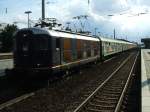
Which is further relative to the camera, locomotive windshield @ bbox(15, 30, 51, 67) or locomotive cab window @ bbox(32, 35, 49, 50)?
locomotive cab window @ bbox(32, 35, 49, 50)

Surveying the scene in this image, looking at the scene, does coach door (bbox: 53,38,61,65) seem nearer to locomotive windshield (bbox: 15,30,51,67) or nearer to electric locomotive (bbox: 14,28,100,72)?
electric locomotive (bbox: 14,28,100,72)

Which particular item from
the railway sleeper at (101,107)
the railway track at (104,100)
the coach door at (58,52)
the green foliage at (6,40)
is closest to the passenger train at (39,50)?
the coach door at (58,52)

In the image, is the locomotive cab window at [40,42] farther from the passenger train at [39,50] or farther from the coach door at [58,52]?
the coach door at [58,52]

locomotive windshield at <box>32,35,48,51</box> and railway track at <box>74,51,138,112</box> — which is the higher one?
locomotive windshield at <box>32,35,48,51</box>

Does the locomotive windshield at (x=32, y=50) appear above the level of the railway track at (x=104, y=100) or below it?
above

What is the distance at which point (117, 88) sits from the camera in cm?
1902

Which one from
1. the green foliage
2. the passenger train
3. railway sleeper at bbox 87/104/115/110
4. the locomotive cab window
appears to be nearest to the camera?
railway sleeper at bbox 87/104/115/110

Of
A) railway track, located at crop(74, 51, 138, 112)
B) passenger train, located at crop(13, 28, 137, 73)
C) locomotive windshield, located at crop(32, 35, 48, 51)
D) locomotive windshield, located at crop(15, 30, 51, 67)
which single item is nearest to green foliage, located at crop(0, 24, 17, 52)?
passenger train, located at crop(13, 28, 137, 73)

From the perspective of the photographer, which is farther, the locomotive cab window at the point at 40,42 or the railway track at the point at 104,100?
the locomotive cab window at the point at 40,42

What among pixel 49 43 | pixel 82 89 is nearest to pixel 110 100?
pixel 82 89

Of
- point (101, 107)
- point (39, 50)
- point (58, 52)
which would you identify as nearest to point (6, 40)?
point (58, 52)

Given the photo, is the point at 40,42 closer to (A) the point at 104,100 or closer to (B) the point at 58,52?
(B) the point at 58,52

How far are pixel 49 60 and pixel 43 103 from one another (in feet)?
13.7

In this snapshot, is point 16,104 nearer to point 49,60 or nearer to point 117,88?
point 49,60
